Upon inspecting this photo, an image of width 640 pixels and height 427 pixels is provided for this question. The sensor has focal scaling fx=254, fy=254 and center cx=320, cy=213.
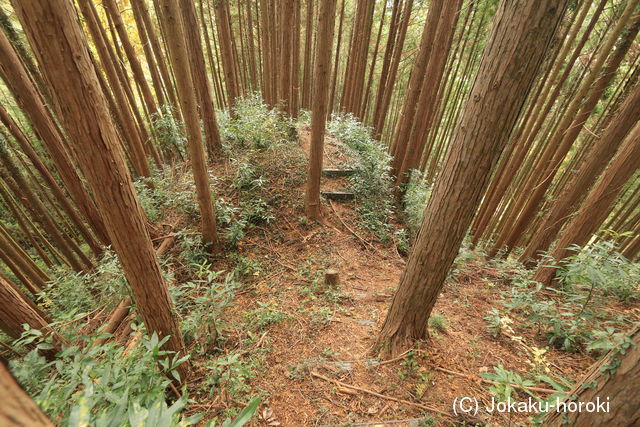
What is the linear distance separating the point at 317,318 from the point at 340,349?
53 centimetres

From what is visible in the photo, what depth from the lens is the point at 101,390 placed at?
1.45m

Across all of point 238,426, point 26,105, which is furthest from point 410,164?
point 26,105

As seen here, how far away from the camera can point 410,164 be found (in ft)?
20.6

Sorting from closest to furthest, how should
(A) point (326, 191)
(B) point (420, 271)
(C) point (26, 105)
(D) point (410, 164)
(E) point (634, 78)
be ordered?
(B) point (420, 271), (C) point (26, 105), (E) point (634, 78), (A) point (326, 191), (D) point (410, 164)

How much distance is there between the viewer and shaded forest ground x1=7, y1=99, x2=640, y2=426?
7.04 feet

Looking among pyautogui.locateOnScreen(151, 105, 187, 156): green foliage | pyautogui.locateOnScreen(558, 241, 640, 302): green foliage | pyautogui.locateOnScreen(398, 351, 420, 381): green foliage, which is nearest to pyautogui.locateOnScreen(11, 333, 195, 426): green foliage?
pyautogui.locateOnScreen(398, 351, 420, 381): green foliage

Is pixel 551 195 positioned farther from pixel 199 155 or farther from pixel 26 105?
pixel 26 105

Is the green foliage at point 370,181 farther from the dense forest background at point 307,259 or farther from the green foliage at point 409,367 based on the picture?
the green foliage at point 409,367

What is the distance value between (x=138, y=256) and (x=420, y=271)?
7.17ft

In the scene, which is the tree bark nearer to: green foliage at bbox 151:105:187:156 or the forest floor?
the forest floor

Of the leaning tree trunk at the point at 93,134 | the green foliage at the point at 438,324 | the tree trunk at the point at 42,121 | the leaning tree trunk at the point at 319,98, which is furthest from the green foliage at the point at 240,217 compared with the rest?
the green foliage at the point at 438,324

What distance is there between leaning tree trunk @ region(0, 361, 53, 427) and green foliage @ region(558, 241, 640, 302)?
10.8 ft

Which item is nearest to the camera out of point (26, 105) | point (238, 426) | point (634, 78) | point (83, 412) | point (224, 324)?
point (83, 412)

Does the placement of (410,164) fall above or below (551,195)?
above
